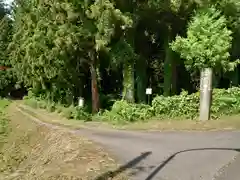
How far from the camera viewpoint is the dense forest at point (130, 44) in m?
26.9

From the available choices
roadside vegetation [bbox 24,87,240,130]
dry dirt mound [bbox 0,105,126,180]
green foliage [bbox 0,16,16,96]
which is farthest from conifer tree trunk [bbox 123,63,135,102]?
green foliage [bbox 0,16,16,96]

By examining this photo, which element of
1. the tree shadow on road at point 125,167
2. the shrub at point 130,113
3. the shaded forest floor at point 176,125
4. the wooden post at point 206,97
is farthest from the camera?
the shrub at point 130,113

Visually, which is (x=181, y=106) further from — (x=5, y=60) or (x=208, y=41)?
(x=5, y=60)

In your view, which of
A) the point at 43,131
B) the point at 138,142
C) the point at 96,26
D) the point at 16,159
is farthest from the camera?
the point at 96,26

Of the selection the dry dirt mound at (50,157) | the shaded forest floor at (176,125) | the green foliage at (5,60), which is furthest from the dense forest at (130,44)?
the green foliage at (5,60)

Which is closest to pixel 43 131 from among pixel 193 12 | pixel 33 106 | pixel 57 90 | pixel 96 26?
pixel 96 26

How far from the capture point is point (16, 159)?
19.7 m

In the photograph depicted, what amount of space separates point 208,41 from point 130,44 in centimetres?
718

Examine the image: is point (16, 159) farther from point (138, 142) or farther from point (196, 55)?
point (196, 55)

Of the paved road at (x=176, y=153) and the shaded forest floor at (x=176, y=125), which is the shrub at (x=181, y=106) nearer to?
the shaded forest floor at (x=176, y=125)

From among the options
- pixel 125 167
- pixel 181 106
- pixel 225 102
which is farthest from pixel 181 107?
pixel 125 167

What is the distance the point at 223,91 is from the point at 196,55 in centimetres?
269

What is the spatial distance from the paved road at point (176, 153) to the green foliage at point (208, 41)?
288 inches

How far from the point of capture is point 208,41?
86.5 ft
